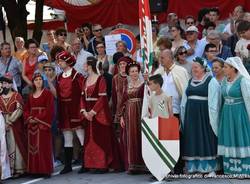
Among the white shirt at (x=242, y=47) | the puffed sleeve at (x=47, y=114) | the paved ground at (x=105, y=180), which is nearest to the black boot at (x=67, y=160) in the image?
the paved ground at (x=105, y=180)

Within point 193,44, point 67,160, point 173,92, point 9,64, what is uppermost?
point 193,44

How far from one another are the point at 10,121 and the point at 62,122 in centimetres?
78

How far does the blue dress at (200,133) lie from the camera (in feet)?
23.8

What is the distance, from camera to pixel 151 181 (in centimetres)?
729

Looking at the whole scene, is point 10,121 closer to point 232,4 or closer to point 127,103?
point 127,103

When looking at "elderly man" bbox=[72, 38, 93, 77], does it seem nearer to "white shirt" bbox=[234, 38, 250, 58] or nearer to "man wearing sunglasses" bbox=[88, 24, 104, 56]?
"man wearing sunglasses" bbox=[88, 24, 104, 56]

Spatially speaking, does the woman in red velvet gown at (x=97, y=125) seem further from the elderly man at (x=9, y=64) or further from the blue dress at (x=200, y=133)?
the elderly man at (x=9, y=64)

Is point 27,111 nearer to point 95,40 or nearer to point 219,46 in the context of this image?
point 95,40

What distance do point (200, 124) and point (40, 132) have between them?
2.38 metres

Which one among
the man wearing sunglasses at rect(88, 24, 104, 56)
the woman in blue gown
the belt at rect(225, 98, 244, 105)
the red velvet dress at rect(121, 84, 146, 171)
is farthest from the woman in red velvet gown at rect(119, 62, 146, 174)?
the man wearing sunglasses at rect(88, 24, 104, 56)

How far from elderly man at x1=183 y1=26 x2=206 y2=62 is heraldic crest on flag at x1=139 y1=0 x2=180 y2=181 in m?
1.43

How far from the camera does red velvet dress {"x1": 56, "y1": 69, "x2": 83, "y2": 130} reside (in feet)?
27.1

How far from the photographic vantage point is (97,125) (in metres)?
8.07

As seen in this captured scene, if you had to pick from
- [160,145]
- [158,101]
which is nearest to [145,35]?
[158,101]
